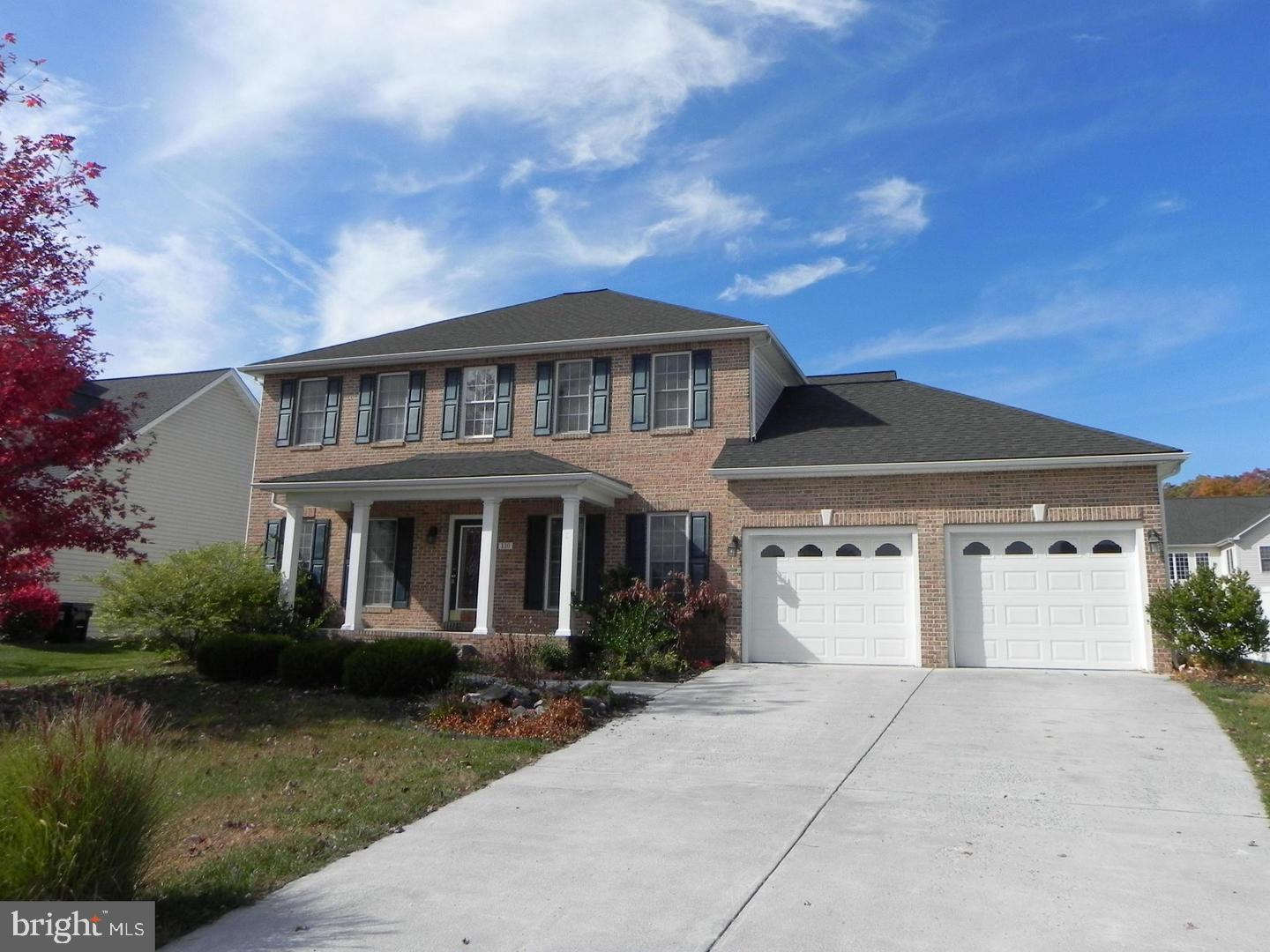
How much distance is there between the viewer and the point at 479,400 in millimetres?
18594

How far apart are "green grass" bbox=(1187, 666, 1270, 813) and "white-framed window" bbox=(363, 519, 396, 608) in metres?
13.6

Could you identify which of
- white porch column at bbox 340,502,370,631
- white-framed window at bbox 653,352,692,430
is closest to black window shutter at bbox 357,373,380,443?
white porch column at bbox 340,502,370,631

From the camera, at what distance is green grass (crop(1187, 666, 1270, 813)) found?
308 inches

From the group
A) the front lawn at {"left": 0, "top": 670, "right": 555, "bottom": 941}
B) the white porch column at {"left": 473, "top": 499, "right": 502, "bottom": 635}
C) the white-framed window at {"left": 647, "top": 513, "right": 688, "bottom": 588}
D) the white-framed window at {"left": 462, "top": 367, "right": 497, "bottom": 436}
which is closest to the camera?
the front lawn at {"left": 0, "top": 670, "right": 555, "bottom": 941}

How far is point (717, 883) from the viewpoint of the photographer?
16.5 ft

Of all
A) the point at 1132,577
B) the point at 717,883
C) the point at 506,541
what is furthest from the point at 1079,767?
the point at 506,541

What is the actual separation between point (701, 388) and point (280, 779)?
1099 cm

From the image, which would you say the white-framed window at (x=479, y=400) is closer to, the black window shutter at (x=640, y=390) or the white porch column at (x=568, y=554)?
the black window shutter at (x=640, y=390)

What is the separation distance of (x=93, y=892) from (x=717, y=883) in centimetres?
304

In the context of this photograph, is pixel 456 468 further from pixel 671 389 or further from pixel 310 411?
pixel 310 411

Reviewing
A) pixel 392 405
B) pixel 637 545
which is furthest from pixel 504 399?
pixel 637 545

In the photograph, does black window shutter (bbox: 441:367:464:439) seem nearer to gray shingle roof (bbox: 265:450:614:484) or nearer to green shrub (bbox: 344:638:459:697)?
gray shingle roof (bbox: 265:450:614:484)

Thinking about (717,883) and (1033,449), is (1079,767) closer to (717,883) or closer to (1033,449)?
(717,883)

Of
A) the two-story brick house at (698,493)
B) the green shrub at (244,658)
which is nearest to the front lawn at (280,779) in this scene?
the green shrub at (244,658)
